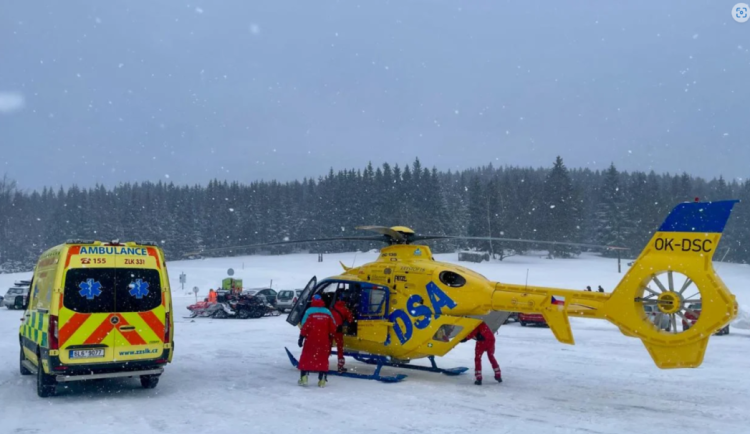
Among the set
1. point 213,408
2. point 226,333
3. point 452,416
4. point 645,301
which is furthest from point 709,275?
point 226,333

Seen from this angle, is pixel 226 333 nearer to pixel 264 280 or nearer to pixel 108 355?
pixel 108 355

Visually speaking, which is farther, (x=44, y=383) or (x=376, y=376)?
(x=376, y=376)

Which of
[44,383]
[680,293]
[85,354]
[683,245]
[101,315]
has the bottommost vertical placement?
[44,383]

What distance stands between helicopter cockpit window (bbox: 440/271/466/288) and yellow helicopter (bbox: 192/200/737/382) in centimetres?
2

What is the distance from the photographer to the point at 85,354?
913 cm

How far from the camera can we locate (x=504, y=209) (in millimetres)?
71938

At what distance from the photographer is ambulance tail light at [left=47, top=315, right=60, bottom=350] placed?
8.91 meters

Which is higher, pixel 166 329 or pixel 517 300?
pixel 517 300

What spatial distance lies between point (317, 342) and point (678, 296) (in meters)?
5.86

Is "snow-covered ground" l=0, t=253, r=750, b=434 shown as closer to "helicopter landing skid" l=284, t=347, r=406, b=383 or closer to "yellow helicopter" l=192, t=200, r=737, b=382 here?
"helicopter landing skid" l=284, t=347, r=406, b=383

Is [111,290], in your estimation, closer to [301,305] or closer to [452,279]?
[301,305]

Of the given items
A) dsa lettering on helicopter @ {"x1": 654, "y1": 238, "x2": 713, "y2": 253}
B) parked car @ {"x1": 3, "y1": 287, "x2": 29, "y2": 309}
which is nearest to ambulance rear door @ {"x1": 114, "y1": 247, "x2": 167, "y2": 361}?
dsa lettering on helicopter @ {"x1": 654, "y1": 238, "x2": 713, "y2": 253}

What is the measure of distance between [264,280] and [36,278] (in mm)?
45295

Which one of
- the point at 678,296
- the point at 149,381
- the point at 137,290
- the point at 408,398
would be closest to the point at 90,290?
the point at 137,290
